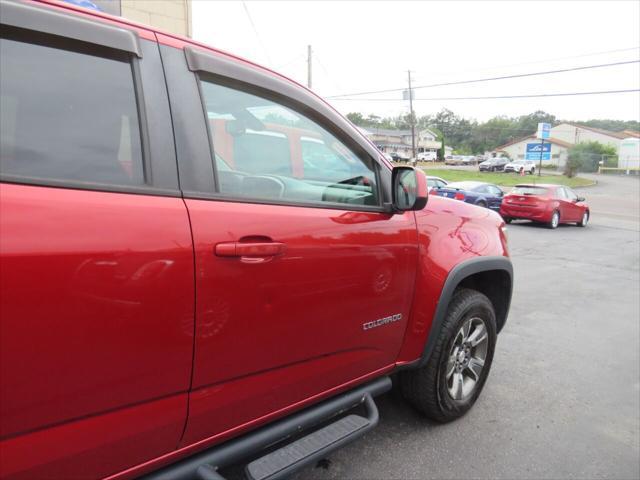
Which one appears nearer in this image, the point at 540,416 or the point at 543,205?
the point at 540,416

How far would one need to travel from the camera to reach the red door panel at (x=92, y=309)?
114 cm

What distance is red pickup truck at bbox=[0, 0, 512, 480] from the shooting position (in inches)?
47.7

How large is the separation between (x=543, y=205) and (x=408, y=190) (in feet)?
47.4

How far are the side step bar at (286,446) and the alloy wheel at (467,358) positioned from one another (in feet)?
2.57

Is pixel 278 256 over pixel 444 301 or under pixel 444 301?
over

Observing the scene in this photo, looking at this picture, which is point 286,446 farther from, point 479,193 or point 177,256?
point 479,193

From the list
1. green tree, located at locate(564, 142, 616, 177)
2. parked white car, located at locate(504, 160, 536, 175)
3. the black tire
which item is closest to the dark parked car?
parked white car, located at locate(504, 160, 536, 175)

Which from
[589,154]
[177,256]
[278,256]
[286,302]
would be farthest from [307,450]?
[589,154]

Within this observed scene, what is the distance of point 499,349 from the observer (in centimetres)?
430

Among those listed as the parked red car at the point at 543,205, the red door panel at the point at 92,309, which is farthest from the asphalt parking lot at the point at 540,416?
the parked red car at the point at 543,205

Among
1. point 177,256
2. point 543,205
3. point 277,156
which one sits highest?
point 277,156

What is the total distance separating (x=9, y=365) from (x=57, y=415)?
0.70 feet

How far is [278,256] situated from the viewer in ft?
5.47

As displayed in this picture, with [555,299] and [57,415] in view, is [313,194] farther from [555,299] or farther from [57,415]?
[555,299]
